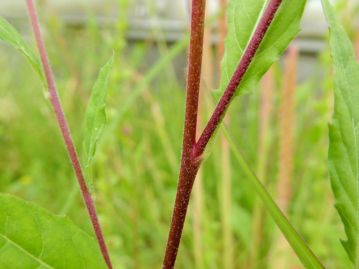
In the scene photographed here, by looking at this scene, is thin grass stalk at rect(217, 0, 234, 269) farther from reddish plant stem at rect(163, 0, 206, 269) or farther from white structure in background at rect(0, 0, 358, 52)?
white structure in background at rect(0, 0, 358, 52)

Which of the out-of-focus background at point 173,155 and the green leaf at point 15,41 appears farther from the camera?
the out-of-focus background at point 173,155

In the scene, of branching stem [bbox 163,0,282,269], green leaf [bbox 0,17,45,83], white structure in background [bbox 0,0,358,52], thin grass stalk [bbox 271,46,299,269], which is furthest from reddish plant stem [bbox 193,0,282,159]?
white structure in background [bbox 0,0,358,52]

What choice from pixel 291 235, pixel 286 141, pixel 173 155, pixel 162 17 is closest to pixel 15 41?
pixel 291 235

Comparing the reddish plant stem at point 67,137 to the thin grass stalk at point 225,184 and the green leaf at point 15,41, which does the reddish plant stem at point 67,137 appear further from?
the thin grass stalk at point 225,184

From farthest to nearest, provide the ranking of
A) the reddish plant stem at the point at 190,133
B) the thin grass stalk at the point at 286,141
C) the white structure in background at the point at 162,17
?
the white structure in background at the point at 162,17 → the thin grass stalk at the point at 286,141 → the reddish plant stem at the point at 190,133

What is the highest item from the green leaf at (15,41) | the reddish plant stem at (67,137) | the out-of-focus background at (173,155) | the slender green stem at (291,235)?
the green leaf at (15,41)

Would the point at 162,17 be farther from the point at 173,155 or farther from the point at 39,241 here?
the point at 39,241

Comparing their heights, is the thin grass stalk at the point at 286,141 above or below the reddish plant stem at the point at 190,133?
below

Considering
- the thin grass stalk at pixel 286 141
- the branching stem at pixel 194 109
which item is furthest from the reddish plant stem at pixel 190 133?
the thin grass stalk at pixel 286 141
